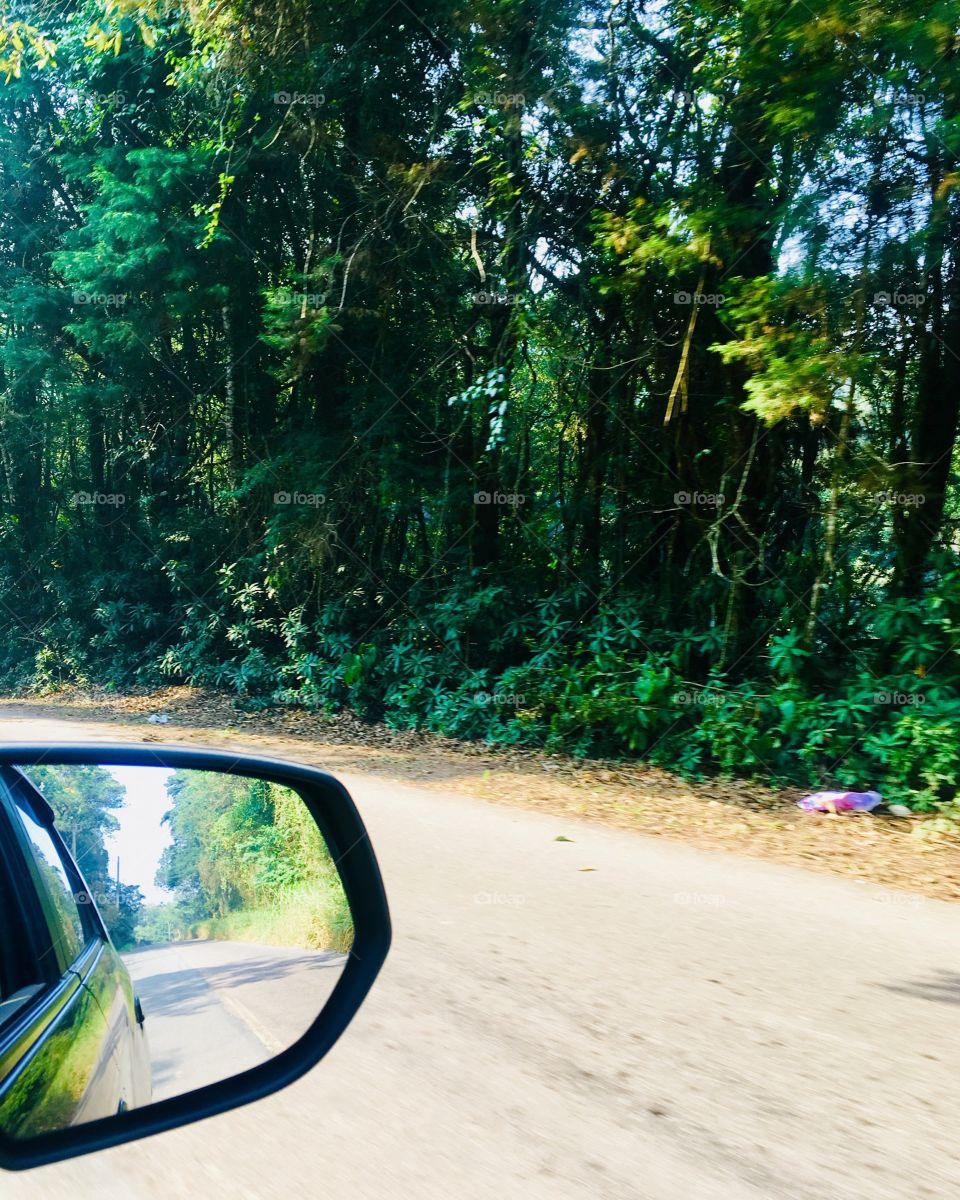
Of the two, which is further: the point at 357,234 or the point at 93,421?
the point at 93,421

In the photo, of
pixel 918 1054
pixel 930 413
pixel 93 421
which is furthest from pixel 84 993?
pixel 93 421

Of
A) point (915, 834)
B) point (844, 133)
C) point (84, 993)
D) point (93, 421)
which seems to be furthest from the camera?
point (93, 421)

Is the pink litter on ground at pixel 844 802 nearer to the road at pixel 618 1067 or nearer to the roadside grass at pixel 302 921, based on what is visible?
the road at pixel 618 1067

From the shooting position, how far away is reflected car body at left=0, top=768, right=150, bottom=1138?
4.67ft

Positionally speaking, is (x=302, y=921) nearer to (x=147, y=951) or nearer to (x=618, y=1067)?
(x=147, y=951)

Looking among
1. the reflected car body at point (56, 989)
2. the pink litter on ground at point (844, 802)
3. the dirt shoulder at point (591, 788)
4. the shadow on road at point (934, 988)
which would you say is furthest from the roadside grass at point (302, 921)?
the pink litter on ground at point (844, 802)

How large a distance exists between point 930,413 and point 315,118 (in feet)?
28.0

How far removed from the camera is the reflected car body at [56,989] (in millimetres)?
1425

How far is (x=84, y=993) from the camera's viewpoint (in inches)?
66.2

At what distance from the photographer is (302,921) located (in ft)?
6.32

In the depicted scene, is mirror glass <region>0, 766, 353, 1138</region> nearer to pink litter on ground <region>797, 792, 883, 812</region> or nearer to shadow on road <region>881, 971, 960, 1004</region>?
shadow on road <region>881, 971, 960, 1004</region>

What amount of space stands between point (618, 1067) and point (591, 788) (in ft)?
19.6

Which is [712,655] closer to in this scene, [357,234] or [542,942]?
[542,942]

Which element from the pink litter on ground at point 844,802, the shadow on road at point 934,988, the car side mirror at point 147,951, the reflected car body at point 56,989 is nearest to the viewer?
the reflected car body at point 56,989
